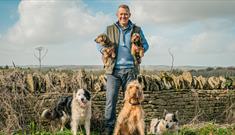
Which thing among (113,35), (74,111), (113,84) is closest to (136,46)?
(113,35)

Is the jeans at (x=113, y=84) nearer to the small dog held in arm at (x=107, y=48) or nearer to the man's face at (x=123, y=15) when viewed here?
the small dog held in arm at (x=107, y=48)

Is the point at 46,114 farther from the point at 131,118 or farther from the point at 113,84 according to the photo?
the point at 131,118

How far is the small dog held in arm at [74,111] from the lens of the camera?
31.2ft

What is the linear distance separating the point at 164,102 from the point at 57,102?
12.0 feet

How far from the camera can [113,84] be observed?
870cm

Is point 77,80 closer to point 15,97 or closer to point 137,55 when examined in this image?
point 15,97

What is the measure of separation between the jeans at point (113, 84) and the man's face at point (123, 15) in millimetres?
977

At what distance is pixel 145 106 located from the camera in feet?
41.1

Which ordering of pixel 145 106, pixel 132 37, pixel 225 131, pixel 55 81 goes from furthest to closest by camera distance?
pixel 145 106, pixel 55 81, pixel 225 131, pixel 132 37

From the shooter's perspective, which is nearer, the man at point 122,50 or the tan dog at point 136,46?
the tan dog at point 136,46

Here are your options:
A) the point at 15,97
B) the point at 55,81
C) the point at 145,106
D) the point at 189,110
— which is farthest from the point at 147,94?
the point at 15,97

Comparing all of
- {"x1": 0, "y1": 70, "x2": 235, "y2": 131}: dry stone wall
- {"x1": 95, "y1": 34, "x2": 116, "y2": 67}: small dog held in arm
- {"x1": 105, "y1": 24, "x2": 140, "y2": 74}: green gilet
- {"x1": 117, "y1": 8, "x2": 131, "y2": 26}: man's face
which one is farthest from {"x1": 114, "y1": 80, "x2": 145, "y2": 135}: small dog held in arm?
{"x1": 0, "y1": 70, "x2": 235, "y2": 131}: dry stone wall

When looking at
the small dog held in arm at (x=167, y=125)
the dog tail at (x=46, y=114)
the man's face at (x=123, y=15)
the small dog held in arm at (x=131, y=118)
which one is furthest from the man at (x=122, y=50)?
the dog tail at (x=46, y=114)

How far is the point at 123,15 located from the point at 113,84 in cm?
144
